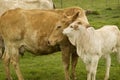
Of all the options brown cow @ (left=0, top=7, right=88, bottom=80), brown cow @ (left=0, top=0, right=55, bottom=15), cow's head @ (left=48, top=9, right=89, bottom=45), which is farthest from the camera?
brown cow @ (left=0, top=0, right=55, bottom=15)

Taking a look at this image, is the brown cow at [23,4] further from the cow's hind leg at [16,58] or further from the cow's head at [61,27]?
the cow's head at [61,27]

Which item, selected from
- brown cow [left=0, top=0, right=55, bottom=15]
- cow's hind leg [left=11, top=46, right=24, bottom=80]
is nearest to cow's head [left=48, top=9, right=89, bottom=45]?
cow's hind leg [left=11, top=46, right=24, bottom=80]

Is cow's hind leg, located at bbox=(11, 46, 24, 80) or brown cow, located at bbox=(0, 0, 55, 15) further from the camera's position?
brown cow, located at bbox=(0, 0, 55, 15)

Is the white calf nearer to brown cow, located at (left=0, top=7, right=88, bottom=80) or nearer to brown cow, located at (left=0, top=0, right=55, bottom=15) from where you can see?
brown cow, located at (left=0, top=7, right=88, bottom=80)

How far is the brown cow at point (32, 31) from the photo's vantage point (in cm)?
838

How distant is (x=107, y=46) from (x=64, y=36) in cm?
101

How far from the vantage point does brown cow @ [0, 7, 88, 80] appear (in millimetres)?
8375

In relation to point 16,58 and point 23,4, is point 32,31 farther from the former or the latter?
point 23,4

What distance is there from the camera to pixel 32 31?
8.47m

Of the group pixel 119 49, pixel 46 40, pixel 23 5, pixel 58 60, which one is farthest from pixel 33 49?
pixel 23 5

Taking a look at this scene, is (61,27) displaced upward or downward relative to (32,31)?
upward

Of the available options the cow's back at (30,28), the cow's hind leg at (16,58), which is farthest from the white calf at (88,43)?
the cow's hind leg at (16,58)

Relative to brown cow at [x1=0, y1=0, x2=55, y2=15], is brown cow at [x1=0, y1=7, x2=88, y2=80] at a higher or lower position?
higher

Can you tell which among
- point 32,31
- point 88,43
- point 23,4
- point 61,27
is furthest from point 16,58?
point 23,4
